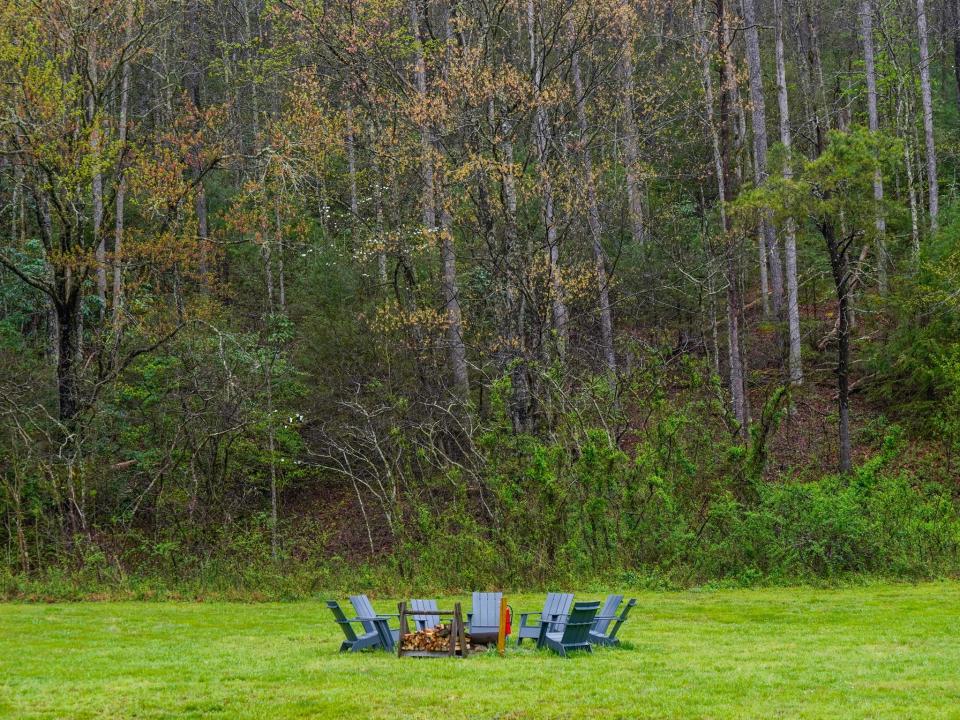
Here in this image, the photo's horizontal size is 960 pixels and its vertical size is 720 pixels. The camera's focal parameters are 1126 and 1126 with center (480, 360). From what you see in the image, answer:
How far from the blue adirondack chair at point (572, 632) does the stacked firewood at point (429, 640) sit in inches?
32.4

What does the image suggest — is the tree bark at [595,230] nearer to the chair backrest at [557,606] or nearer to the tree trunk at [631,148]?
the tree trunk at [631,148]

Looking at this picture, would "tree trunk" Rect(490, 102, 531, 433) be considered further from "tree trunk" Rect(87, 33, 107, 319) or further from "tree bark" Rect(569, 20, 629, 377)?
"tree trunk" Rect(87, 33, 107, 319)

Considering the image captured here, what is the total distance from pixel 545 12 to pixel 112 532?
14657 millimetres

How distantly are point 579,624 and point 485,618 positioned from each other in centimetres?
103

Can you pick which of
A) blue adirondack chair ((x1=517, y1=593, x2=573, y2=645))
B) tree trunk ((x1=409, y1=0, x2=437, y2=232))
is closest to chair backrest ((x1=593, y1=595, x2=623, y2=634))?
blue adirondack chair ((x1=517, y1=593, x2=573, y2=645))

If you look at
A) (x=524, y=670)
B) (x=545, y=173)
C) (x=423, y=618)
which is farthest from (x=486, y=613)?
(x=545, y=173)

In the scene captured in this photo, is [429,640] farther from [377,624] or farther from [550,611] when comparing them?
[550,611]

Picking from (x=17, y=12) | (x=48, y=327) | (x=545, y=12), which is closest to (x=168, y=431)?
(x=48, y=327)

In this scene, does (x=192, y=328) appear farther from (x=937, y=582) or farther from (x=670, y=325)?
(x=937, y=582)

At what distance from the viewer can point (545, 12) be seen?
24594mm

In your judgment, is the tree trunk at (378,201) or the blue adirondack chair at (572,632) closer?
the blue adirondack chair at (572,632)

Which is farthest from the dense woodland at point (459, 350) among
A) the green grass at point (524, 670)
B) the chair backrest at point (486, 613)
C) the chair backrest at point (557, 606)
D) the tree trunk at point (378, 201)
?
the chair backrest at point (486, 613)

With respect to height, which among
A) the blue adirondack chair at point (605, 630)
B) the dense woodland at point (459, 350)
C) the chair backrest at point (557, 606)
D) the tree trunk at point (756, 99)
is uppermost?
the tree trunk at point (756, 99)

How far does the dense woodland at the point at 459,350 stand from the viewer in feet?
65.7
